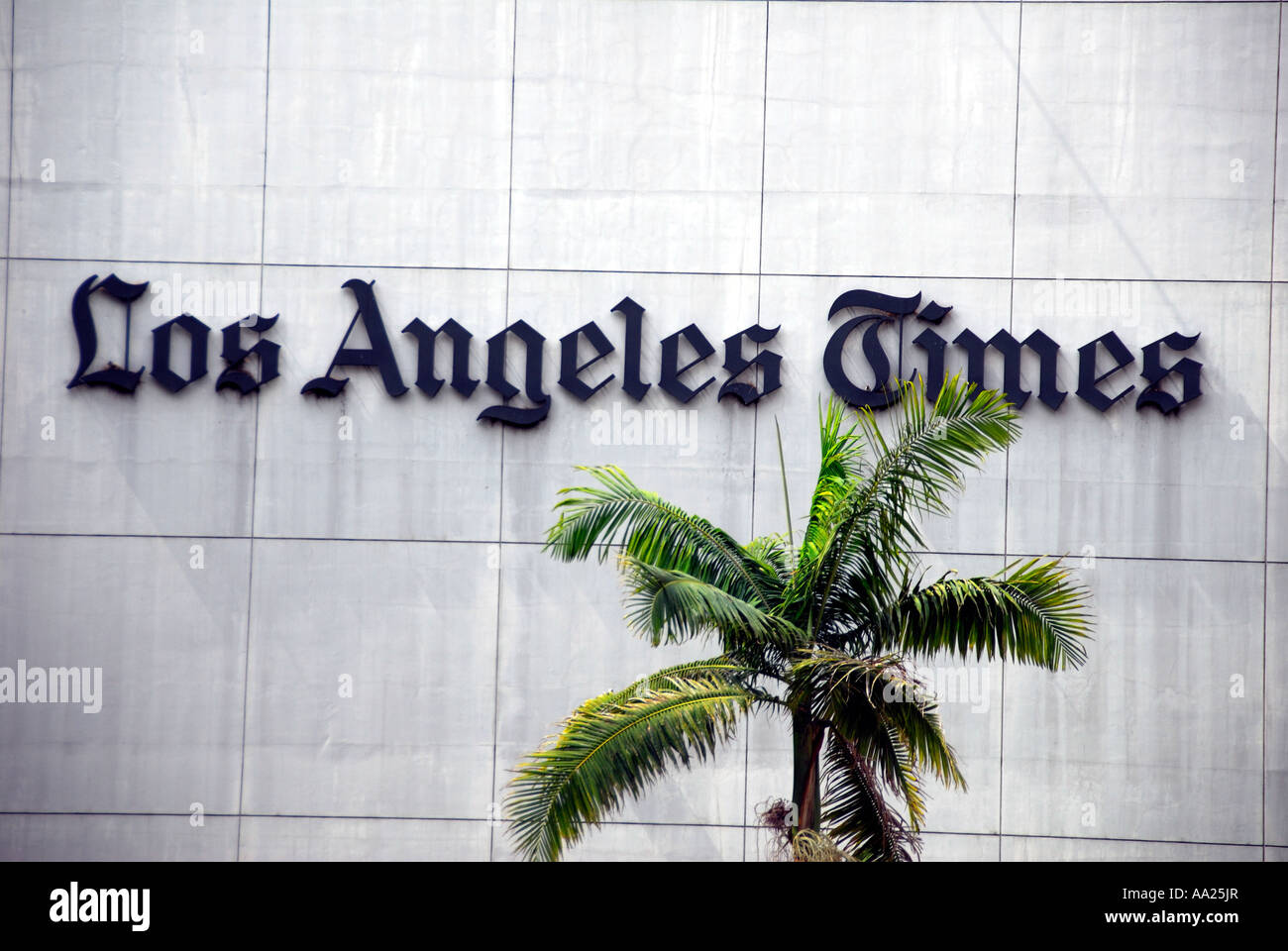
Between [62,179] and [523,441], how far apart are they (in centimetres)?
441

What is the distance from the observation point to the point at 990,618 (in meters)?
5.82

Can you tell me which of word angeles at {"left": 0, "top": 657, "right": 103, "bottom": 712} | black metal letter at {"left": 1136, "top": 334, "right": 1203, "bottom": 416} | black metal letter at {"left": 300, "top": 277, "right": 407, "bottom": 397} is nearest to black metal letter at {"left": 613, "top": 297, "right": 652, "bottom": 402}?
black metal letter at {"left": 300, "top": 277, "right": 407, "bottom": 397}

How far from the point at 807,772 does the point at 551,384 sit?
13.6ft

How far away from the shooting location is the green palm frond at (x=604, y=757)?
17.3 feet

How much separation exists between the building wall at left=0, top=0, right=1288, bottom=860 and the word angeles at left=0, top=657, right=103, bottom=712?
0.11 metres

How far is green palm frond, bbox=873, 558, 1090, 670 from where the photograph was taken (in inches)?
228

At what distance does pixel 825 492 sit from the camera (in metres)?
6.30

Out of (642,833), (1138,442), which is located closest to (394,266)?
(642,833)

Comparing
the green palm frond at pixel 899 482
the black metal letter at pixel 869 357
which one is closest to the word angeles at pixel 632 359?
the black metal letter at pixel 869 357

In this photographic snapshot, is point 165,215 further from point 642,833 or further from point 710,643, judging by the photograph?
point 642,833

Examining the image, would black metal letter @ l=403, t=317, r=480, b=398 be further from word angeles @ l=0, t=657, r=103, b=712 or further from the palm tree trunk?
the palm tree trunk

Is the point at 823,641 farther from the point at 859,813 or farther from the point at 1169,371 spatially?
the point at 1169,371
